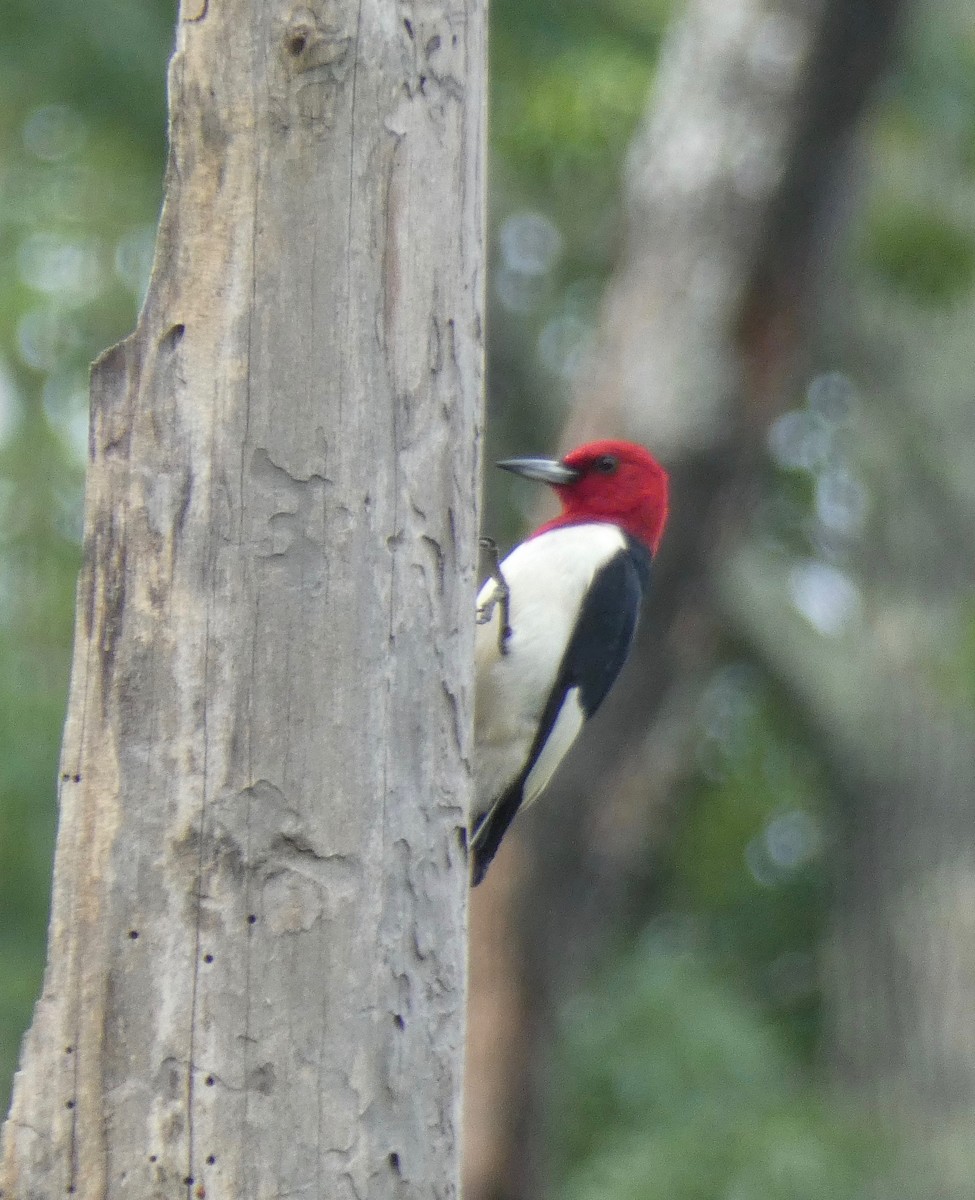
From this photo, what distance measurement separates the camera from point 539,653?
4.02 m

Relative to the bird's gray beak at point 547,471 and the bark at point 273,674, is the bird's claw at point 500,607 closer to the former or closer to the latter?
the bird's gray beak at point 547,471

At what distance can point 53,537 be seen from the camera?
8.75 meters

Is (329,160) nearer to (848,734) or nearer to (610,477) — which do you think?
(610,477)

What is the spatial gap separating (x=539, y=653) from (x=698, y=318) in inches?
59.0

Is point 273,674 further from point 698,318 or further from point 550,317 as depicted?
point 550,317

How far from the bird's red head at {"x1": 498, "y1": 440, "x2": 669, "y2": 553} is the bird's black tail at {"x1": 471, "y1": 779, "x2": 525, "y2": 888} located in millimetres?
689

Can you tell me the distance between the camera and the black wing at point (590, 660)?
3986 mm

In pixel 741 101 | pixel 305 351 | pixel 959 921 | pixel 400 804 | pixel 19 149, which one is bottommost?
pixel 959 921

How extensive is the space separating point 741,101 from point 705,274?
1.50ft

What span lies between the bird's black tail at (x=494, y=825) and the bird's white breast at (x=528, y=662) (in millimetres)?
21

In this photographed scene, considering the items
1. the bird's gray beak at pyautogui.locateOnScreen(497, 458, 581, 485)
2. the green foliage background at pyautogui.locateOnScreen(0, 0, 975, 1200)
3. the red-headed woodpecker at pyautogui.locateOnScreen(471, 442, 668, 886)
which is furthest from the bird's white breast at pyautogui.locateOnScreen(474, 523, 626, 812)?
the green foliage background at pyautogui.locateOnScreen(0, 0, 975, 1200)

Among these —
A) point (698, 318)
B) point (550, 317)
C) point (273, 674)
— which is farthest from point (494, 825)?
point (550, 317)

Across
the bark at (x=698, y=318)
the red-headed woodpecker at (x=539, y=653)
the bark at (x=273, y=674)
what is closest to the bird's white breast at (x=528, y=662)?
the red-headed woodpecker at (x=539, y=653)

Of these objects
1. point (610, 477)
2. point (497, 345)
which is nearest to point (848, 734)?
point (497, 345)
